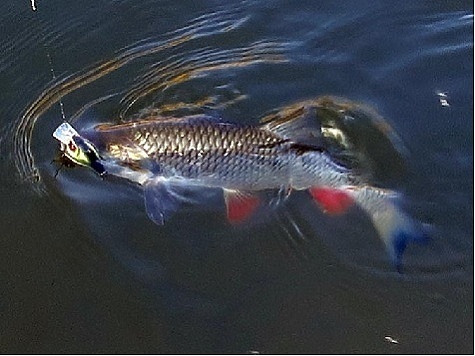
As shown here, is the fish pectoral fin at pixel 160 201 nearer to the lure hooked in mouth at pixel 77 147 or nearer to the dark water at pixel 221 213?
the dark water at pixel 221 213

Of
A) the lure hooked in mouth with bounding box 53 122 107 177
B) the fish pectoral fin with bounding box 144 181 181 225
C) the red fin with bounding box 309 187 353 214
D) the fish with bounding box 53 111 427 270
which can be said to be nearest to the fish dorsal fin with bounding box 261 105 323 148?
the fish with bounding box 53 111 427 270

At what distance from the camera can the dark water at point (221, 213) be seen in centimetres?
283

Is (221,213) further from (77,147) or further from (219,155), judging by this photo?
(77,147)

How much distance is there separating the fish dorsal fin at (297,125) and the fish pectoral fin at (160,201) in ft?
1.40

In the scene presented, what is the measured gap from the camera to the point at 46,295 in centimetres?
292

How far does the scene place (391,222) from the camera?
3.02 m

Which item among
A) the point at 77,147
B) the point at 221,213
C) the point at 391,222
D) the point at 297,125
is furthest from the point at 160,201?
the point at 391,222

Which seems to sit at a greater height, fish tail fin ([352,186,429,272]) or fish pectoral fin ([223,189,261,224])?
fish pectoral fin ([223,189,261,224])

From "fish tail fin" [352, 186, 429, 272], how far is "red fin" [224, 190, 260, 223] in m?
0.38

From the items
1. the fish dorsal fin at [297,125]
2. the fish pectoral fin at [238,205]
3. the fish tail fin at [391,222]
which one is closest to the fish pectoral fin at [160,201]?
the fish pectoral fin at [238,205]

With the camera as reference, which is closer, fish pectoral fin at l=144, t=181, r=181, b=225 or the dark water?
the dark water

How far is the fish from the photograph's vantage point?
3039mm

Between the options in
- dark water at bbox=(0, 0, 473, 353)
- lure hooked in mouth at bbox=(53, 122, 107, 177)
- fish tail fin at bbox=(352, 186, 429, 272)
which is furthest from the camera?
lure hooked in mouth at bbox=(53, 122, 107, 177)

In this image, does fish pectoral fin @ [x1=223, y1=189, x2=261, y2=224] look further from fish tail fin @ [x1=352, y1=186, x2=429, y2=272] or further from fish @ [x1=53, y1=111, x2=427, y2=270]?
fish tail fin @ [x1=352, y1=186, x2=429, y2=272]
